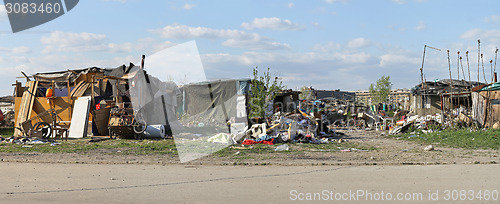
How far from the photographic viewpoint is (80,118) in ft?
65.4

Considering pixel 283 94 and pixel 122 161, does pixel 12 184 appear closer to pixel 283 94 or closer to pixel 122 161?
pixel 122 161

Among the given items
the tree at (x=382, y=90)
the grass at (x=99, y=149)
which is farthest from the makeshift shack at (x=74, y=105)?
the tree at (x=382, y=90)

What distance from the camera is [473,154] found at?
12.8 meters

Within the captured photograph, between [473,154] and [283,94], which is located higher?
[283,94]

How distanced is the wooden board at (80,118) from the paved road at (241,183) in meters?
9.34

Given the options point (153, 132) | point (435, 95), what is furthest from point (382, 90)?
point (153, 132)

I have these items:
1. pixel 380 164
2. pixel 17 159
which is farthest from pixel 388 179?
pixel 17 159

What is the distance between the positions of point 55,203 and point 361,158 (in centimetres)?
773

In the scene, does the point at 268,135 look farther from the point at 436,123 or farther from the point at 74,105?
the point at 436,123

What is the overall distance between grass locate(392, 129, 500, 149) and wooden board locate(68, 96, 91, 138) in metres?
13.8

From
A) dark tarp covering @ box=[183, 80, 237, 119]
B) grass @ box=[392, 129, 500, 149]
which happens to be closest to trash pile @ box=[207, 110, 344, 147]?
grass @ box=[392, 129, 500, 149]

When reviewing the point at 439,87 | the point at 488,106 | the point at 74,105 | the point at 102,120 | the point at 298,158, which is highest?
the point at 439,87

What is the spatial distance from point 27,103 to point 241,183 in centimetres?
1681

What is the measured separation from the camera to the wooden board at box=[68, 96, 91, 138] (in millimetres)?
19531
